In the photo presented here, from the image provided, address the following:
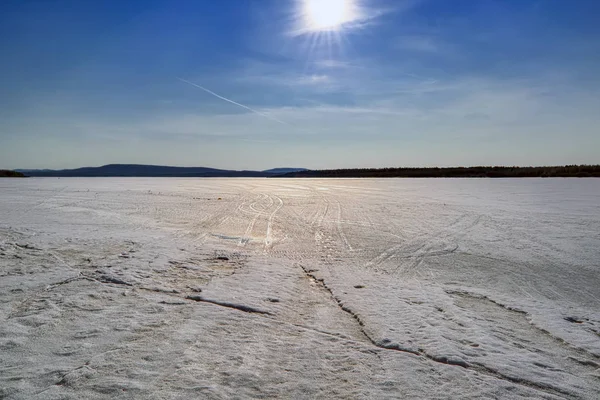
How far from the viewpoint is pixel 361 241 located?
6348 millimetres

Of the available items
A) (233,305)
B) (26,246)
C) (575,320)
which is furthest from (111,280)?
(575,320)

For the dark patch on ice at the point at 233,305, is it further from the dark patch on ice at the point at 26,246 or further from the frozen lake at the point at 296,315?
the dark patch on ice at the point at 26,246

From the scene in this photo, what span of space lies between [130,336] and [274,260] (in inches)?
101

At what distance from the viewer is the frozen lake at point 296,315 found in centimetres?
217

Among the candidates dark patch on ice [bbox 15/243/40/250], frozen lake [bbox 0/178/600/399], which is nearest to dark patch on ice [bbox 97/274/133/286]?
frozen lake [bbox 0/178/600/399]

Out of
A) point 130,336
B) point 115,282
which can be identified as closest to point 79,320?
point 130,336

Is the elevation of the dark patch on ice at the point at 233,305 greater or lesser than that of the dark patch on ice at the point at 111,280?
lesser

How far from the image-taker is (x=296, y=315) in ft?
10.4

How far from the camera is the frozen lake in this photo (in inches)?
85.4

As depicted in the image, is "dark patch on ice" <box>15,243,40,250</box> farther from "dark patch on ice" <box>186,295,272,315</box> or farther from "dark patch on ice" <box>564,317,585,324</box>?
"dark patch on ice" <box>564,317,585,324</box>

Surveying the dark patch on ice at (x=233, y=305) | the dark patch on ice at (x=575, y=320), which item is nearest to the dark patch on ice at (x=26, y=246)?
the dark patch on ice at (x=233, y=305)

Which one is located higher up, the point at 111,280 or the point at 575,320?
the point at 111,280

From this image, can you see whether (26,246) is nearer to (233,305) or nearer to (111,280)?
(111,280)

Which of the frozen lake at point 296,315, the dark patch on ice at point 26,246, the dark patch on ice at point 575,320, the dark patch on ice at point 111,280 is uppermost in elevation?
the dark patch on ice at point 26,246
